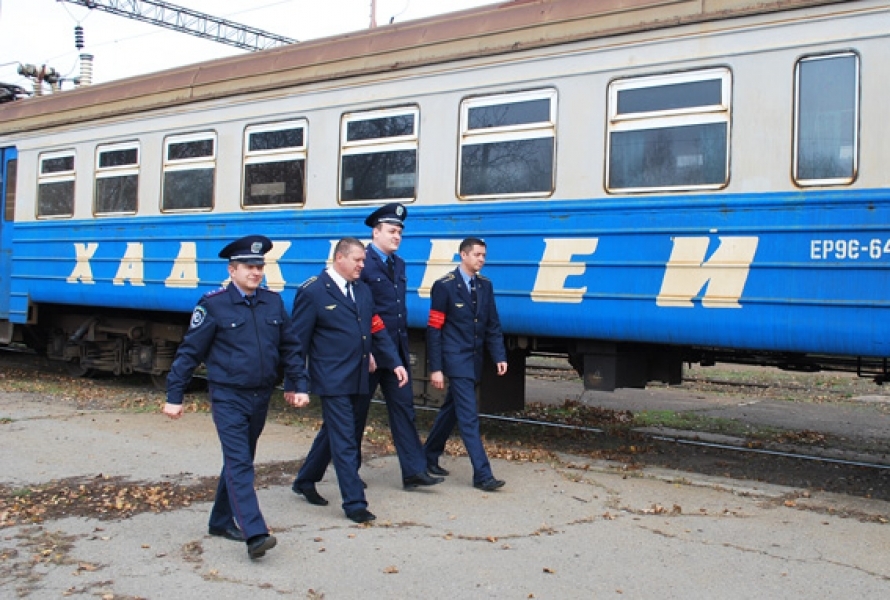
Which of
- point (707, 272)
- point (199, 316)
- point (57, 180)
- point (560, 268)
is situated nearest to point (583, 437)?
point (560, 268)

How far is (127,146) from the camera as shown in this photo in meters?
11.4

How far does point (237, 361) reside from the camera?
17.3 ft

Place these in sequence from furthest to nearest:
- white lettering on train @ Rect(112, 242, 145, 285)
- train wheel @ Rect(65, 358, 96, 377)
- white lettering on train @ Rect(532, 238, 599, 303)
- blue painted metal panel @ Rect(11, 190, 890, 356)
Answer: train wheel @ Rect(65, 358, 96, 377), white lettering on train @ Rect(112, 242, 145, 285), white lettering on train @ Rect(532, 238, 599, 303), blue painted metal panel @ Rect(11, 190, 890, 356)

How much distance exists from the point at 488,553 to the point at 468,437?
4.98 ft

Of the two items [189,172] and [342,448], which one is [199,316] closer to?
[342,448]

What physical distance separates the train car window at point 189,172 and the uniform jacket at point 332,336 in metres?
4.70

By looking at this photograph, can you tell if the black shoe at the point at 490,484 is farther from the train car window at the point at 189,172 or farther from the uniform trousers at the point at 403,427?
the train car window at the point at 189,172

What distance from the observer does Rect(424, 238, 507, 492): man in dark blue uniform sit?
22.2ft

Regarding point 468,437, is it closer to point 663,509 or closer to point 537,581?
point 663,509

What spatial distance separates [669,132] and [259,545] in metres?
4.18

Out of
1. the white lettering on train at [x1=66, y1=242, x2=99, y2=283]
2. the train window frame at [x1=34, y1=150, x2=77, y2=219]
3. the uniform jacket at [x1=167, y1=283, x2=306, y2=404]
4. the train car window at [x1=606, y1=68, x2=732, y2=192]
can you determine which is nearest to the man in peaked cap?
the uniform jacket at [x1=167, y1=283, x2=306, y2=404]

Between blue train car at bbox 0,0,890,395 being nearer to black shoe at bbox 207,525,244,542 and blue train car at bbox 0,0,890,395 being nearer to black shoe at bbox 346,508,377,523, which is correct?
black shoe at bbox 346,508,377,523

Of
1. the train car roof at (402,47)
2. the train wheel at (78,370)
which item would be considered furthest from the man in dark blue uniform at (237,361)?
the train wheel at (78,370)

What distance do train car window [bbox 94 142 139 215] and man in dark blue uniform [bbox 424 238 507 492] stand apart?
5627 millimetres
